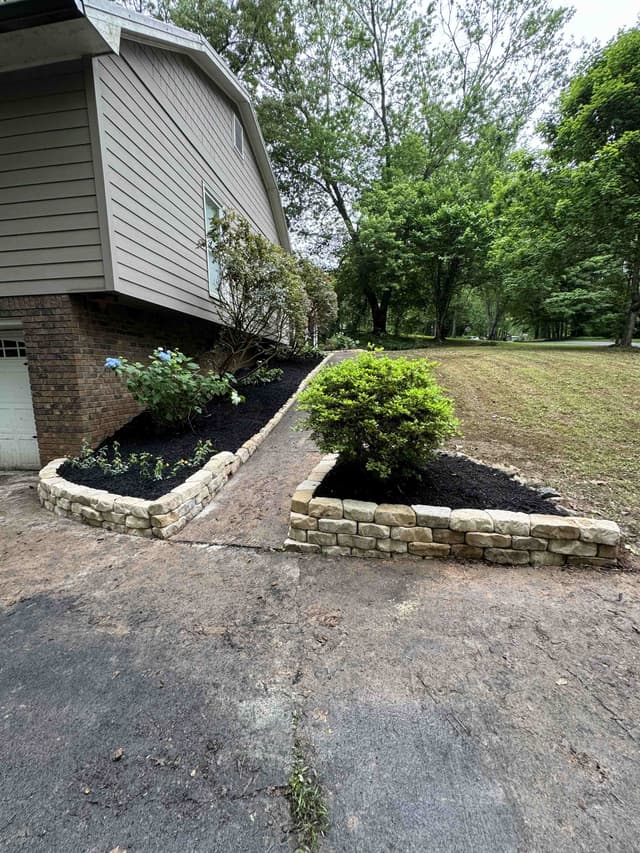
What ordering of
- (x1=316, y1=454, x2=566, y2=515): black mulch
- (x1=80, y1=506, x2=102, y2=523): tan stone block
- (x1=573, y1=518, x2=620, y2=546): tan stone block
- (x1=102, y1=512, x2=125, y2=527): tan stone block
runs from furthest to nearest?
(x1=80, y1=506, x2=102, y2=523): tan stone block, (x1=102, y1=512, x2=125, y2=527): tan stone block, (x1=316, y1=454, x2=566, y2=515): black mulch, (x1=573, y1=518, x2=620, y2=546): tan stone block

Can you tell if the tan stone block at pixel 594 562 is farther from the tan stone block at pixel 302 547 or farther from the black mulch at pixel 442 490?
the tan stone block at pixel 302 547

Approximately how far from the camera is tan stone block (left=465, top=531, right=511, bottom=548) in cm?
260

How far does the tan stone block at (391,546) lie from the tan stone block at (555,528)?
920mm

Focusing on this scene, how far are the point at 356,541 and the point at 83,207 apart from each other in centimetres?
453

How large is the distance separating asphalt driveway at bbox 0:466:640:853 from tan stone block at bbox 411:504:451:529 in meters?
0.32

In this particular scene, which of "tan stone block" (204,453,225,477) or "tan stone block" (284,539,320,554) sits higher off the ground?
"tan stone block" (204,453,225,477)

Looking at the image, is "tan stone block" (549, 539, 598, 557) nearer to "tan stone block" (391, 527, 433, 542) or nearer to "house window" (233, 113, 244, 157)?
"tan stone block" (391, 527, 433, 542)

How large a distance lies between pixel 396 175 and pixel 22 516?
18.3m

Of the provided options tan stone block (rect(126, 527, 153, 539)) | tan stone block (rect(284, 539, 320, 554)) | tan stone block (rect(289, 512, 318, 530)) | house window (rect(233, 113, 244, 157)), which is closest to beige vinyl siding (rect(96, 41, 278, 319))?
house window (rect(233, 113, 244, 157))

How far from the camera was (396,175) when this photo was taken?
1594cm

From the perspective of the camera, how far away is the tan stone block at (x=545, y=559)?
8.45 feet

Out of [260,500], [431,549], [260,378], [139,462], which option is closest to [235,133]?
[260,378]

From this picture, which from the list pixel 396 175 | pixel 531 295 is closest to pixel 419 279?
pixel 396 175

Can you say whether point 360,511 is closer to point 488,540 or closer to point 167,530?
point 488,540
